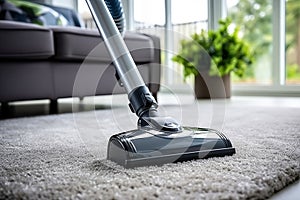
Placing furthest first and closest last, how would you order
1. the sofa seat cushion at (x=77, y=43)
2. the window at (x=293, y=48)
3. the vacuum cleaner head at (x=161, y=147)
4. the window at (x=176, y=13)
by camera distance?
the window at (x=293, y=48) < the window at (x=176, y=13) < the sofa seat cushion at (x=77, y=43) < the vacuum cleaner head at (x=161, y=147)

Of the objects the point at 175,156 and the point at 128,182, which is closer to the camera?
the point at 128,182

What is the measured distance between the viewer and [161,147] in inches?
24.9

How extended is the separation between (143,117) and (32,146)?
1.05 feet

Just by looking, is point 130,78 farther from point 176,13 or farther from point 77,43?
point 176,13

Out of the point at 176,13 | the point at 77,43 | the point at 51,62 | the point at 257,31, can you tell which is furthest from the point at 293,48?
the point at 51,62

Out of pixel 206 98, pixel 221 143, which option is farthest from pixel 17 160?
pixel 206 98

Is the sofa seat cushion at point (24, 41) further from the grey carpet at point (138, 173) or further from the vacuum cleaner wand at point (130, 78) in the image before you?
the vacuum cleaner wand at point (130, 78)

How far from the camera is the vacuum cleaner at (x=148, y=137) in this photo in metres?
0.63

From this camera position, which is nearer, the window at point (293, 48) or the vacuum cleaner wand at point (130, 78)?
the vacuum cleaner wand at point (130, 78)

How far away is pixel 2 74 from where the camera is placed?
1.55 m

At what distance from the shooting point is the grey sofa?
1.56 meters

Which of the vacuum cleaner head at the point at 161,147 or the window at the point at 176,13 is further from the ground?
the window at the point at 176,13

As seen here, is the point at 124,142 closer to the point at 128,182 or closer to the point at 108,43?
the point at 128,182

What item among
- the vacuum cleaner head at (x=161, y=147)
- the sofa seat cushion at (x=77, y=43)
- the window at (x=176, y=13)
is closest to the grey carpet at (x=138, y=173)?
the vacuum cleaner head at (x=161, y=147)
